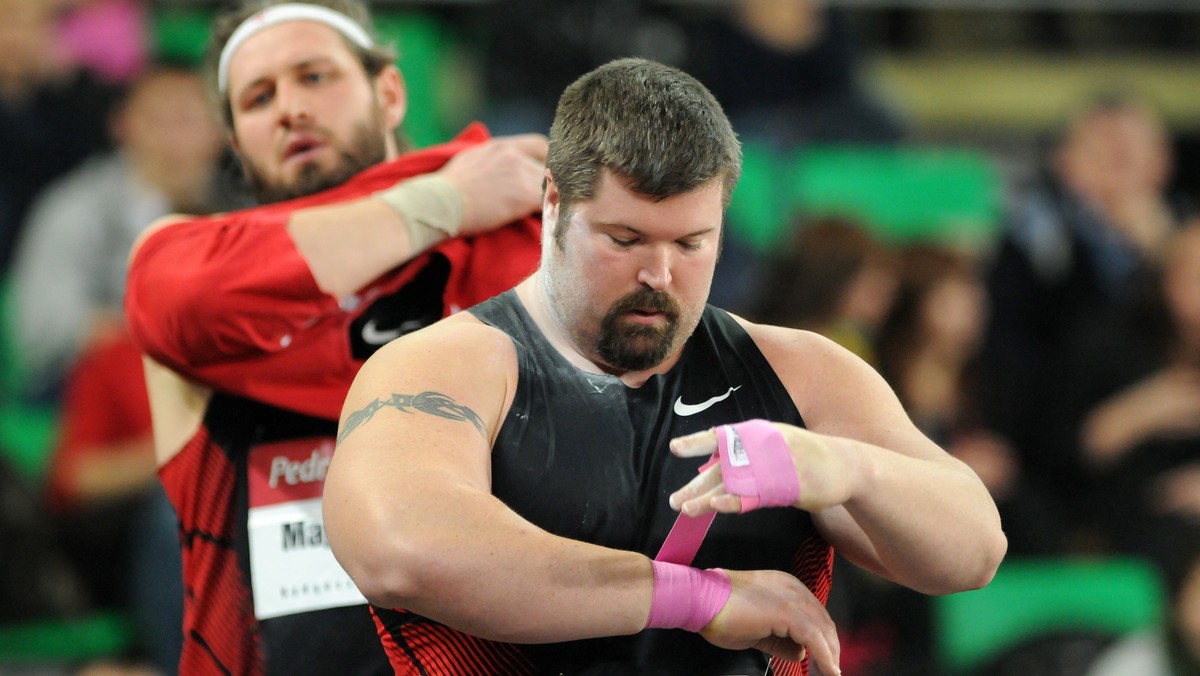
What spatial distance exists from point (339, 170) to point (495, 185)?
46cm

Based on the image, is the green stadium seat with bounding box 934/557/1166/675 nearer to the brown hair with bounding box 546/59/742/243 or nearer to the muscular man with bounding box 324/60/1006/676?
the muscular man with bounding box 324/60/1006/676

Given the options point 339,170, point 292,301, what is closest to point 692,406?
point 292,301

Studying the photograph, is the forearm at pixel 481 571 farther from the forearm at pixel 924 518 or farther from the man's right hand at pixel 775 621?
the forearm at pixel 924 518

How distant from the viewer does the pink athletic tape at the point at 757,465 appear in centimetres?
226

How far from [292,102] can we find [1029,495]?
416 centimetres

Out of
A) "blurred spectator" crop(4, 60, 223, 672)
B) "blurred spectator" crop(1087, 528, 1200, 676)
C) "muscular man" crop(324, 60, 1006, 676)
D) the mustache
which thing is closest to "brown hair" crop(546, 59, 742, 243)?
"muscular man" crop(324, 60, 1006, 676)

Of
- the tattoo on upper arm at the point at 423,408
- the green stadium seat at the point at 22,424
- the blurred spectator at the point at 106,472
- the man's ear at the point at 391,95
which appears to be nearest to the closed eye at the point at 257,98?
the man's ear at the point at 391,95

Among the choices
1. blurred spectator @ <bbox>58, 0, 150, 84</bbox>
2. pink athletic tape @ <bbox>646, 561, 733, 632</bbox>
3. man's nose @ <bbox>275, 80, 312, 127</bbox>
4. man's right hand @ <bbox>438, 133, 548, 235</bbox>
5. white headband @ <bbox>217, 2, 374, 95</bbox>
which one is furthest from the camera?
blurred spectator @ <bbox>58, 0, 150, 84</bbox>

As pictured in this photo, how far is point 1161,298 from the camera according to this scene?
22.2 feet

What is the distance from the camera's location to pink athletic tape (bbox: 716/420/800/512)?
7.41 ft

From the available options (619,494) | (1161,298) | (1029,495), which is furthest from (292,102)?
(1161,298)

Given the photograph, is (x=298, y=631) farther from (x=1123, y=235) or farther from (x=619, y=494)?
(x=1123, y=235)

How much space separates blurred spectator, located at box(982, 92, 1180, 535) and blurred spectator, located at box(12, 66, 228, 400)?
3.68 metres

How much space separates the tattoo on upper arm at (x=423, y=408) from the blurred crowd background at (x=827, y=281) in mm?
2455
